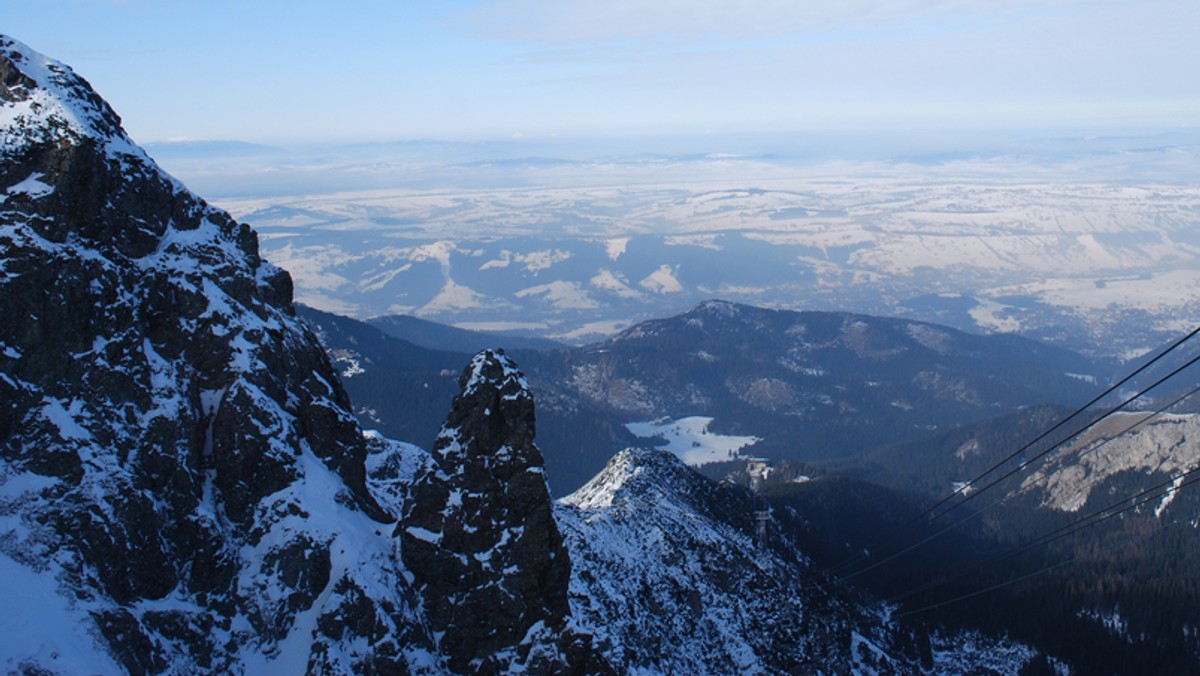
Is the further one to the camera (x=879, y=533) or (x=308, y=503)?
(x=879, y=533)

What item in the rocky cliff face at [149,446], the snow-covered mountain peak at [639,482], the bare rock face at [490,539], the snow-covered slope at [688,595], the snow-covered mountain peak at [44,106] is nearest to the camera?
the rocky cliff face at [149,446]

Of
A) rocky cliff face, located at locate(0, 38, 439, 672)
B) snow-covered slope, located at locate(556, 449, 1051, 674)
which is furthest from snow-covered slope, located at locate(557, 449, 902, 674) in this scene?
rocky cliff face, located at locate(0, 38, 439, 672)

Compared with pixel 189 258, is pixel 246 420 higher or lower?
lower

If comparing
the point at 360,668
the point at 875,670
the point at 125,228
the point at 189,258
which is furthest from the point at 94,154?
the point at 875,670

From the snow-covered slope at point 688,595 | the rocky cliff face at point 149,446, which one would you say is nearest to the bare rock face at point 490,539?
the rocky cliff face at point 149,446

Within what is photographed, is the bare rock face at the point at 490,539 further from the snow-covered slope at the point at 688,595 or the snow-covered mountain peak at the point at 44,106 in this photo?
the snow-covered mountain peak at the point at 44,106

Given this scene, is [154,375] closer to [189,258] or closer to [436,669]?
[189,258]

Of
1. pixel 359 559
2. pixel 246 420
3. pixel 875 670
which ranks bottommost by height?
pixel 875 670

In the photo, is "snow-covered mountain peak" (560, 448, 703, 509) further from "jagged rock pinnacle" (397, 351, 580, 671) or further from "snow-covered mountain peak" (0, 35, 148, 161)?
"snow-covered mountain peak" (0, 35, 148, 161)
